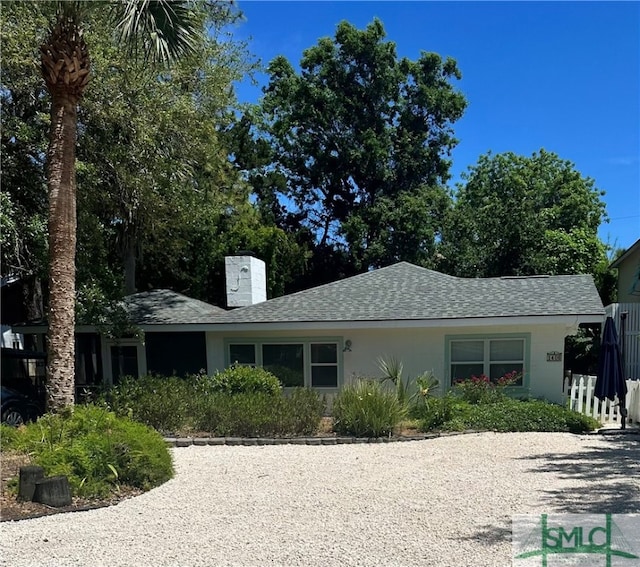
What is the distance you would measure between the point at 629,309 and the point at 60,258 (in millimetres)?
15897

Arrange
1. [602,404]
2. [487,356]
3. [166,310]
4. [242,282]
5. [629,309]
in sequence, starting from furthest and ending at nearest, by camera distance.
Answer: [629,309] < [242,282] < [166,310] < [487,356] < [602,404]

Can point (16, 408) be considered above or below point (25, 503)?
above

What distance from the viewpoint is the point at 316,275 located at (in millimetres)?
31422

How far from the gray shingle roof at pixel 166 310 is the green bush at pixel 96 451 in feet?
22.0

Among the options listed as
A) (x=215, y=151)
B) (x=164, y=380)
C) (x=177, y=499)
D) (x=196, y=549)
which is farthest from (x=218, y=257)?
(x=196, y=549)

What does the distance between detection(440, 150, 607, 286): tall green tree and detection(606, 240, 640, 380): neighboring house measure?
2.38m

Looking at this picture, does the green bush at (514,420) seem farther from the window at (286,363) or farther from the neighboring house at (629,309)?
the window at (286,363)

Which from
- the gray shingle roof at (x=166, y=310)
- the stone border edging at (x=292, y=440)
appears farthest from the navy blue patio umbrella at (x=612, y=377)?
the gray shingle roof at (x=166, y=310)

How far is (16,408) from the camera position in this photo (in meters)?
11.9

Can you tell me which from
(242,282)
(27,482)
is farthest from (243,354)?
(27,482)

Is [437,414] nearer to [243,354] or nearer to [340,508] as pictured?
[340,508]

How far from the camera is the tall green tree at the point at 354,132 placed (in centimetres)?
3042

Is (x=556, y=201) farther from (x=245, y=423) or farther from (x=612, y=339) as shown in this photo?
(x=245, y=423)

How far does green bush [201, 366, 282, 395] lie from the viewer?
13.3 meters
